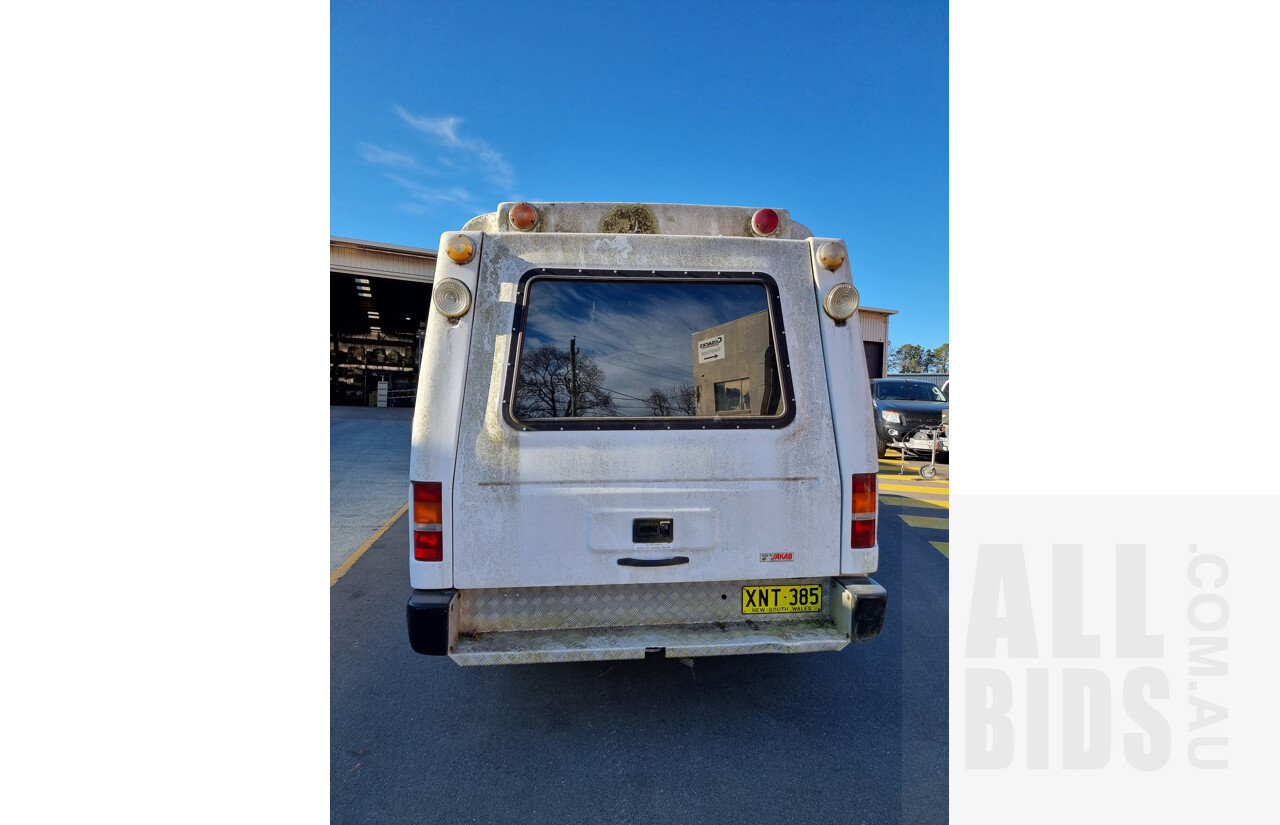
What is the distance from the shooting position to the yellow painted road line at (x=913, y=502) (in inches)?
300

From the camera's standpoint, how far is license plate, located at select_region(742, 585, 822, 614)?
A: 2.68 meters

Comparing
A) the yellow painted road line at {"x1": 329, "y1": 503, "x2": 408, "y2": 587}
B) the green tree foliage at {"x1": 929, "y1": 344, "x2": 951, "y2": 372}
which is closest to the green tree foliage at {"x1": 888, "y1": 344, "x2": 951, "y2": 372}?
the green tree foliage at {"x1": 929, "y1": 344, "x2": 951, "y2": 372}

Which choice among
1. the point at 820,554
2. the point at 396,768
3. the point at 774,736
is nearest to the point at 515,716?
the point at 396,768

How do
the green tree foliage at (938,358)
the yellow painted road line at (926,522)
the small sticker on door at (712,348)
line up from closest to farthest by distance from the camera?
the small sticker on door at (712,348), the yellow painted road line at (926,522), the green tree foliage at (938,358)

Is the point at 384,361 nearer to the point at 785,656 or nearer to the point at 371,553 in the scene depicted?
the point at 371,553

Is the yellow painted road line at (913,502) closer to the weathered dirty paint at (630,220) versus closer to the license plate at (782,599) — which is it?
the license plate at (782,599)

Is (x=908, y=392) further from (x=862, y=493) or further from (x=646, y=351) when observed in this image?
(x=646, y=351)

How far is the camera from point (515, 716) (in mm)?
2758

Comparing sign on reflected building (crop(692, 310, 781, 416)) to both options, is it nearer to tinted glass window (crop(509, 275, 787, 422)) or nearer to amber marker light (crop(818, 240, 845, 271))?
tinted glass window (crop(509, 275, 787, 422))

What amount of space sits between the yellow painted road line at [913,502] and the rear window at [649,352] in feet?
19.9

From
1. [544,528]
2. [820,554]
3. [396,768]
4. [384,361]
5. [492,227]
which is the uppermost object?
[384,361]

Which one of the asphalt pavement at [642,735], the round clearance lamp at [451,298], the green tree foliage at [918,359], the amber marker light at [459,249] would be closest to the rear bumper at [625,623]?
the asphalt pavement at [642,735]

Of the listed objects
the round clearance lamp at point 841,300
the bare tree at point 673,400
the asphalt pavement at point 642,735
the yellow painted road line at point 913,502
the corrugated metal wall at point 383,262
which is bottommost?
the asphalt pavement at point 642,735

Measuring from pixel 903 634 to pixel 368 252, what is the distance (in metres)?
20.2
